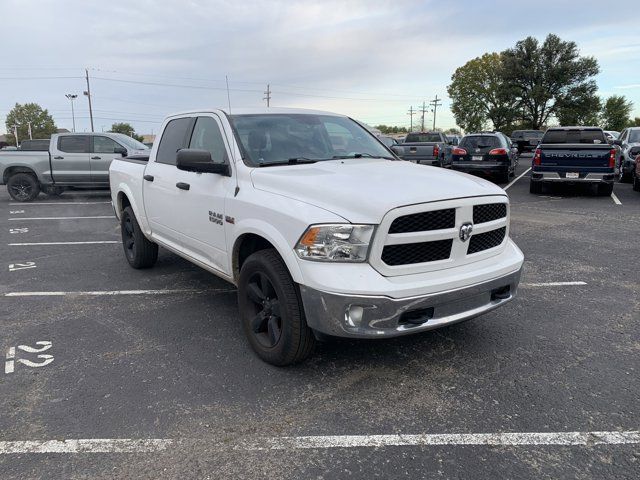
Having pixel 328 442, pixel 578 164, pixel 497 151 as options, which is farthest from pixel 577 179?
pixel 328 442

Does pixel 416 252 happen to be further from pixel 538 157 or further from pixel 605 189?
pixel 605 189

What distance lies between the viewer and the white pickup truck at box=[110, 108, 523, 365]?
3.04 metres

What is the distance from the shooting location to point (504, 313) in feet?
15.2

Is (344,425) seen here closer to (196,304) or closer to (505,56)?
(196,304)

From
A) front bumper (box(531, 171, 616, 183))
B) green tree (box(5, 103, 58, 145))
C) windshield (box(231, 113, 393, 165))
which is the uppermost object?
green tree (box(5, 103, 58, 145))

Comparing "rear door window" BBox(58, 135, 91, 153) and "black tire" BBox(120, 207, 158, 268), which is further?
"rear door window" BBox(58, 135, 91, 153)

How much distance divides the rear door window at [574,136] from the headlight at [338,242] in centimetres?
1264

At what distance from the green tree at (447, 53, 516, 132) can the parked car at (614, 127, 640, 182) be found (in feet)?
161

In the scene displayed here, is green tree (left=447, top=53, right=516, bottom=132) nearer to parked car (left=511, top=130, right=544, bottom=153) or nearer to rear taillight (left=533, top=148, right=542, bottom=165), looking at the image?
parked car (left=511, top=130, right=544, bottom=153)

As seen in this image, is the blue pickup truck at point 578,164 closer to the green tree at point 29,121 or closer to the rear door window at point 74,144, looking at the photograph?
the rear door window at point 74,144

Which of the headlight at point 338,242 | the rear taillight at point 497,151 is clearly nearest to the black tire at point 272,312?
the headlight at point 338,242

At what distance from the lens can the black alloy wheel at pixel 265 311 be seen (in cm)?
352

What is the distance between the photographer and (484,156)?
50.4 feet

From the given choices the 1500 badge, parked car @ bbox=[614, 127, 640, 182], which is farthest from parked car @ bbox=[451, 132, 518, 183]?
the 1500 badge
